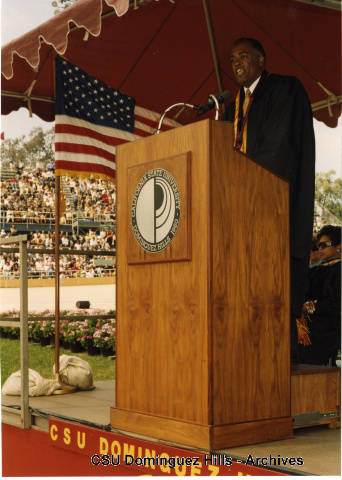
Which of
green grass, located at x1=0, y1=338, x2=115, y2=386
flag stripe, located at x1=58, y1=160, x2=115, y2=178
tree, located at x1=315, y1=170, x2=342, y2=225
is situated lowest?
green grass, located at x1=0, y1=338, x2=115, y2=386

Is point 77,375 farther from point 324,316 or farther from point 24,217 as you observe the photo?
point 24,217

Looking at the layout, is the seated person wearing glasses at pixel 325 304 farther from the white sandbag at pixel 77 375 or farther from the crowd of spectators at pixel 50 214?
the crowd of spectators at pixel 50 214

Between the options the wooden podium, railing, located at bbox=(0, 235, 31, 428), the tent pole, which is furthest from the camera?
the tent pole

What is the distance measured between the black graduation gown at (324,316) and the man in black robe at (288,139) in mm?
1425

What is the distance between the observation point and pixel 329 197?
34.4 metres

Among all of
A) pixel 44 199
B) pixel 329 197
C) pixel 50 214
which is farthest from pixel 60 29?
pixel 329 197

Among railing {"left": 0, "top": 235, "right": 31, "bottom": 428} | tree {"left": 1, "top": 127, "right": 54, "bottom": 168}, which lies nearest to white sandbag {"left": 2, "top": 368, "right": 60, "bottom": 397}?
railing {"left": 0, "top": 235, "right": 31, "bottom": 428}

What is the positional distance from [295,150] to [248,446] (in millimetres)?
1373

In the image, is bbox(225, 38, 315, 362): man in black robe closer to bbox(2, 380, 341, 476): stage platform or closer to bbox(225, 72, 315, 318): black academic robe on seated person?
bbox(225, 72, 315, 318): black academic robe on seated person

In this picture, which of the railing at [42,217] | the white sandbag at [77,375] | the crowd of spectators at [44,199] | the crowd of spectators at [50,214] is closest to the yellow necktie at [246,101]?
the white sandbag at [77,375]

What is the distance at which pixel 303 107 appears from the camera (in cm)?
318

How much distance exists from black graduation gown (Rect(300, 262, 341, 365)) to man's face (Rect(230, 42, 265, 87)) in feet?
6.19

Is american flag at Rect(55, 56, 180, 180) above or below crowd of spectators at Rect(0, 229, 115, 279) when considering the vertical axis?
above

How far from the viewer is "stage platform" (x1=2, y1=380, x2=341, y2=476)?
2.39m
